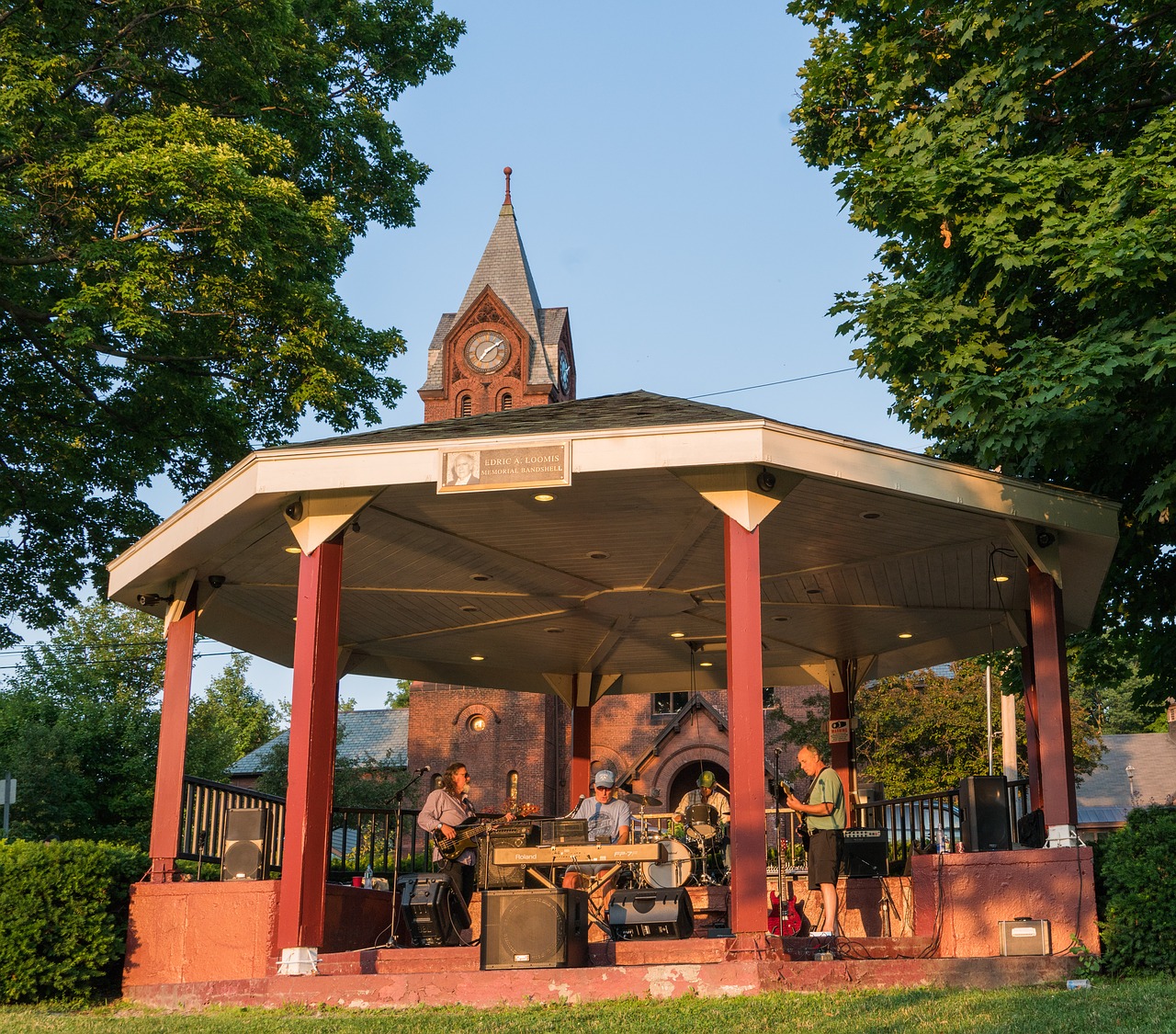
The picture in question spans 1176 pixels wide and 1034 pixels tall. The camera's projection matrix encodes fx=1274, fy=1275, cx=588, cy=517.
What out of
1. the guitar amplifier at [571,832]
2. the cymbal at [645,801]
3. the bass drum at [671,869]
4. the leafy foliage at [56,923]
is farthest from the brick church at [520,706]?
the leafy foliage at [56,923]

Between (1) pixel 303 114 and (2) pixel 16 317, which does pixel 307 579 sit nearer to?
(2) pixel 16 317

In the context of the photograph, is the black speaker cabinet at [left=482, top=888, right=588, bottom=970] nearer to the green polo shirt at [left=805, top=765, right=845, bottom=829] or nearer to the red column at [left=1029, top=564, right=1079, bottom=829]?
the green polo shirt at [left=805, top=765, right=845, bottom=829]

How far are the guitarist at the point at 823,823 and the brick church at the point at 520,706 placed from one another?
21.5 metres

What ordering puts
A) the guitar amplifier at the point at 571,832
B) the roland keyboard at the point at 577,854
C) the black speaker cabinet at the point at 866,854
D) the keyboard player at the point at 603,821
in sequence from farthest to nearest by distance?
the black speaker cabinet at the point at 866,854 → the keyboard player at the point at 603,821 → the guitar amplifier at the point at 571,832 → the roland keyboard at the point at 577,854

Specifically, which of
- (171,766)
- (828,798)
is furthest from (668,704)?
(828,798)

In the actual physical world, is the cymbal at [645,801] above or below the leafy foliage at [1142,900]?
above

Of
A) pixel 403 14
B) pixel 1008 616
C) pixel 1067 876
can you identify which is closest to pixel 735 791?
pixel 1067 876

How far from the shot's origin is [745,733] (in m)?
9.12

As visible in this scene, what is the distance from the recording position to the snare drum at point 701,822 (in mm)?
14578

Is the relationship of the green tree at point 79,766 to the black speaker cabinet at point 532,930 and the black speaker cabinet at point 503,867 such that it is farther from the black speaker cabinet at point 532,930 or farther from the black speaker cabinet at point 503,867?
the black speaker cabinet at point 532,930

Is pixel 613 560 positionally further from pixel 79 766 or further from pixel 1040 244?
pixel 79 766

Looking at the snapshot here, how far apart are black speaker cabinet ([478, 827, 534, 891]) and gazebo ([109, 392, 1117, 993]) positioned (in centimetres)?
205

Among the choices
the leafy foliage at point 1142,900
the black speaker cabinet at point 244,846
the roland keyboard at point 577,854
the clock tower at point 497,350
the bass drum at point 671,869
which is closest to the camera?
the leafy foliage at point 1142,900

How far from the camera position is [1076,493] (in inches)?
437
